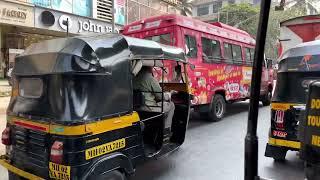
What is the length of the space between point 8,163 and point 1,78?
42.2 feet

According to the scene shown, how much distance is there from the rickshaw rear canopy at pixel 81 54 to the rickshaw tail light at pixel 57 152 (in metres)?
0.79

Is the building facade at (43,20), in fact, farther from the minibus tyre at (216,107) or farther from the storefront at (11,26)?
the minibus tyre at (216,107)

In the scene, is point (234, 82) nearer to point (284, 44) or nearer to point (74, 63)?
point (284, 44)

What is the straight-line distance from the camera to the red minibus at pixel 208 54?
26.5 feet

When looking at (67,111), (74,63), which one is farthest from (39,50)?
(67,111)

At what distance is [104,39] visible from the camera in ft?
13.3

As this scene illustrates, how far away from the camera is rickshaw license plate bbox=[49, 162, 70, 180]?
11.2 ft

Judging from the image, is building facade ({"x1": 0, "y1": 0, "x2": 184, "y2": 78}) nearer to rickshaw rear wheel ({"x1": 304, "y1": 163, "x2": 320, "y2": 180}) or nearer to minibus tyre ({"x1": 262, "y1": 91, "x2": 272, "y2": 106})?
minibus tyre ({"x1": 262, "y1": 91, "x2": 272, "y2": 106})

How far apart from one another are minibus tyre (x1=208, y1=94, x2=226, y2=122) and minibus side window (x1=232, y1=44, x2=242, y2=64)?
142cm

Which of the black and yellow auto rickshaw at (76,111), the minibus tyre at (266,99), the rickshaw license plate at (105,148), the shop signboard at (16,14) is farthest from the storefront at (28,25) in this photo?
the rickshaw license plate at (105,148)

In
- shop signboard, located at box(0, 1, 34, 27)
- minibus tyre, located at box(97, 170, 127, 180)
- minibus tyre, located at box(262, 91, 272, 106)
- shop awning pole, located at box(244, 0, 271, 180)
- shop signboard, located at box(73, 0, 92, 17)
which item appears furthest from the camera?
shop signboard, located at box(73, 0, 92, 17)

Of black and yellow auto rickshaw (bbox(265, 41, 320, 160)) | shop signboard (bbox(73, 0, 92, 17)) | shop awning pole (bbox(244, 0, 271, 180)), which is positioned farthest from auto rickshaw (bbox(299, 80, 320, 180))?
shop signboard (bbox(73, 0, 92, 17))

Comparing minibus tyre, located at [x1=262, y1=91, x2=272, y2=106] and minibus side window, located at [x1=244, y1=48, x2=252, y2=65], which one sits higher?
minibus side window, located at [x1=244, y1=48, x2=252, y2=65]

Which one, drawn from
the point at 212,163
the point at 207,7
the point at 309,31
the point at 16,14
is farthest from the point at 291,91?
the point at 207,7
